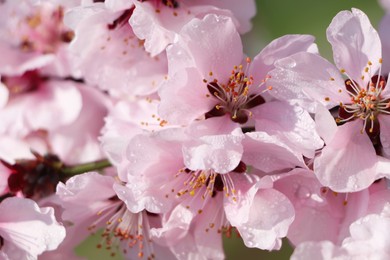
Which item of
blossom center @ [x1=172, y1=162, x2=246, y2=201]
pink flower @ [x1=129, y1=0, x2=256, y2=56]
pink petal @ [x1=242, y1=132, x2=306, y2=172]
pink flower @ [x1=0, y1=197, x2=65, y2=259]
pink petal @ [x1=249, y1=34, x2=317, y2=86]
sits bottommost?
pink flower @ [x1=0, y1=197, x2=65, y2=259]

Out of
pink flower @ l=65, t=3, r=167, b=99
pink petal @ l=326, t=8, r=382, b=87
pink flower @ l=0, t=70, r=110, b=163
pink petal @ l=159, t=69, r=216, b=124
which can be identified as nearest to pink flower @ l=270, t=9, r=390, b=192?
pink petal @ l=326, t=8, r=382, b=87

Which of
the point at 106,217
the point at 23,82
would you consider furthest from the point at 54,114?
the point at 106,217

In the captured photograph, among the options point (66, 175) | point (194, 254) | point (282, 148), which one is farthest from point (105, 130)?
point (282, 148)

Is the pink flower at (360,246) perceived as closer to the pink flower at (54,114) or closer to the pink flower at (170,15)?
the pink flower at (170,15)

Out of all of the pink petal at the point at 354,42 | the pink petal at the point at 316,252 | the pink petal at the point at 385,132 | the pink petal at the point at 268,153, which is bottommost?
the pink petal at the point at 316,252

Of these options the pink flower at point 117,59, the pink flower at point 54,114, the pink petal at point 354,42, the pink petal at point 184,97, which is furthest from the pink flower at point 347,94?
the pink flower at point 54,114

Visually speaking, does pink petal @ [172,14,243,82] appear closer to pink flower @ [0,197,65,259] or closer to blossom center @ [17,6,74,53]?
pink flower @ [0,197,65,259]

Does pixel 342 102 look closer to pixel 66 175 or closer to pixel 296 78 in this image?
pixel 296 78
